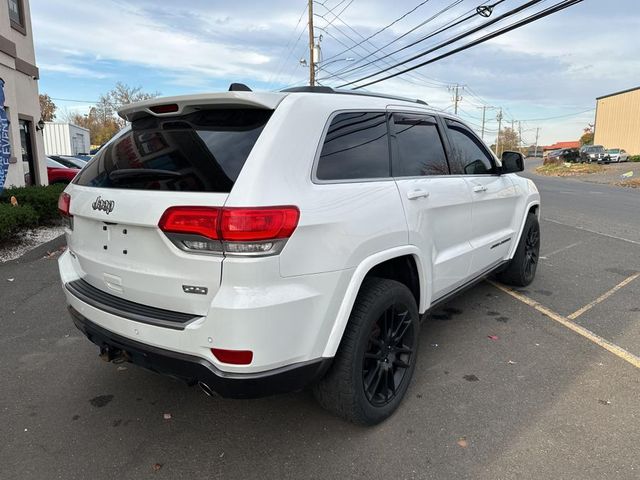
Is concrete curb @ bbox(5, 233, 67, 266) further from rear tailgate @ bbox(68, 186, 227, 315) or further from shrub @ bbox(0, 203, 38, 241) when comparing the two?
rear tailgate @ bbox(68, 186, 227, 315)

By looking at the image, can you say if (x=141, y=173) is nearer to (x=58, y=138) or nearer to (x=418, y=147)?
(x=418, y=147)

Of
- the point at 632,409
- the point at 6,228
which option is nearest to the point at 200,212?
the point at 632,409

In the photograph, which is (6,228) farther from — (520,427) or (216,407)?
(520,427)

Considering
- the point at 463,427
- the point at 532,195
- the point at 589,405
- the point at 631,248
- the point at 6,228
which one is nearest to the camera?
the point at 463,427

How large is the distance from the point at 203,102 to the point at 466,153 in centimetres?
248

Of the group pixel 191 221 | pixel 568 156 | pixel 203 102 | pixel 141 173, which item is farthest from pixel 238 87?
pixel 568 156

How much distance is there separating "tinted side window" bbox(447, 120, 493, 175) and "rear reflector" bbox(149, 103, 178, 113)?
2.15 m

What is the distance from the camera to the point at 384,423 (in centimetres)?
291

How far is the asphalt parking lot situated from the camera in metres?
2.54

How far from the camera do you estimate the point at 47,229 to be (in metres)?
8.77

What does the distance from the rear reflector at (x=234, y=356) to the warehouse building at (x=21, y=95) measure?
1058 centimetres

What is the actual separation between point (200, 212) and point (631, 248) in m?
7.91

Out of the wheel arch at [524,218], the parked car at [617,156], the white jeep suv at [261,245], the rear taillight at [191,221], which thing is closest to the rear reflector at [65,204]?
the white jeep suv at [261,245]

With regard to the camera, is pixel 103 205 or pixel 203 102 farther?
pixel 103 205
